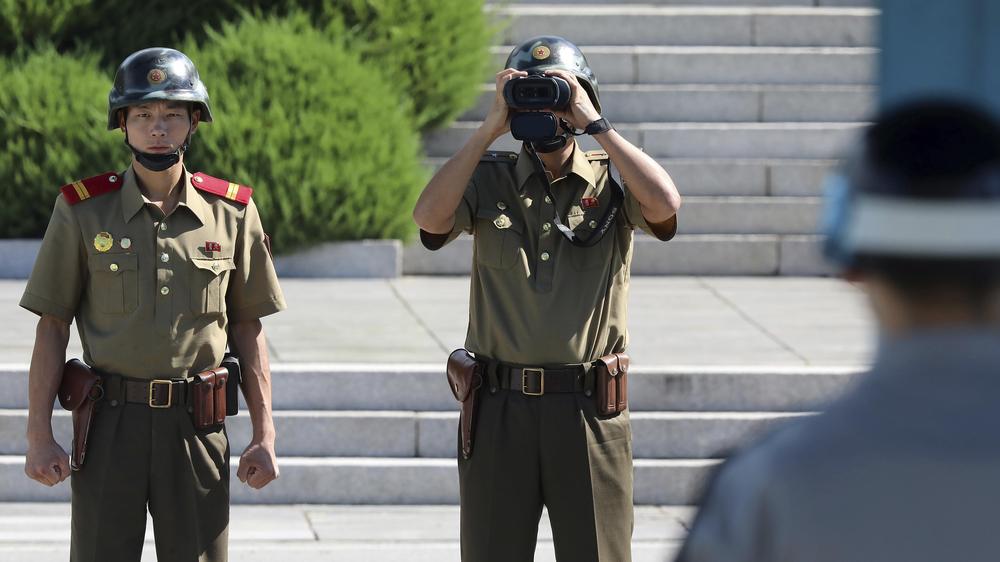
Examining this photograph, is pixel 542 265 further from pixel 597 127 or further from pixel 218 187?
pixel 218 187

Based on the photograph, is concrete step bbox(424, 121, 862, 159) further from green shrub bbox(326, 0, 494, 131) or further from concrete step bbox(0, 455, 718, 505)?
concrete step bbox(0, 455, 718, 505)

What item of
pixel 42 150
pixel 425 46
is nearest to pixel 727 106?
pixel 425 46

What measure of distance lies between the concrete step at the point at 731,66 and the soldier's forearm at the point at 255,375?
313 inches

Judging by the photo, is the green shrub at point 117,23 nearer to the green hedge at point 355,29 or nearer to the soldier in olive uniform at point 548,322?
the green hedge at point 355,29

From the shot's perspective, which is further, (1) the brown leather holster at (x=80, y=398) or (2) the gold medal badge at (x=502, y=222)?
(2) the gold medal badge at (x=502, y=222)

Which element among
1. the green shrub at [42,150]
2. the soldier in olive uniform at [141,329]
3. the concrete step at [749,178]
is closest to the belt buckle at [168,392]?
the soldier in olive uniform at [141,329]

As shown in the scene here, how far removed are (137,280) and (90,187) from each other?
303 millimetres

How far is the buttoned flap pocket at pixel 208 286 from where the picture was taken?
168 inches

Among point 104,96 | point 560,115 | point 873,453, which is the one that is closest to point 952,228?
point 873,453

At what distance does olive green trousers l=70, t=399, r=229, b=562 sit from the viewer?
4.19 m

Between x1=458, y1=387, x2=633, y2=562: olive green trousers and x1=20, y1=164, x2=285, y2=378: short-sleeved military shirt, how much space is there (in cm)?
80

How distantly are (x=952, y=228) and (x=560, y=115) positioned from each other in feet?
9.35

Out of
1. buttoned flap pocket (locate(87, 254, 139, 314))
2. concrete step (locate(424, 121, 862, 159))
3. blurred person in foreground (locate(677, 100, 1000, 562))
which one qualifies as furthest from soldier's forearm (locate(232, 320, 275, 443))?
concrete step (locate(424, 121, 862, 159))

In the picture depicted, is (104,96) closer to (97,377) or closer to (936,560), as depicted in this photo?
(97,377)
